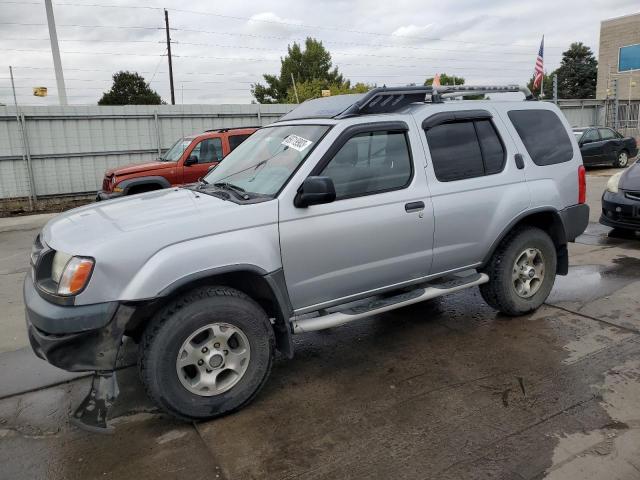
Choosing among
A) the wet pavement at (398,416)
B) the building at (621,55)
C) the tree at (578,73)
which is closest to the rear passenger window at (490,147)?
the wet pavement at (398,416)

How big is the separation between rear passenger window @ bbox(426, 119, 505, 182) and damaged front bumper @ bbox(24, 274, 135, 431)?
8.51 feet

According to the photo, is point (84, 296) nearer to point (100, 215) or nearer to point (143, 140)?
point (100, 215)

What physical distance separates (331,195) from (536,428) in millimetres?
1885

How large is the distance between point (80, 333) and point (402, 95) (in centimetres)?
298

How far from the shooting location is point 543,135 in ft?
15.7

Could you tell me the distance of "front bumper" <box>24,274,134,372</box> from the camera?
2818 mm

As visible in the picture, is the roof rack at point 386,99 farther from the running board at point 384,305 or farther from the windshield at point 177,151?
the windshield at point 177,151

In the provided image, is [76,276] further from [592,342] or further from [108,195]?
[108,195]

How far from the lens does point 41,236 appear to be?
11.2ft

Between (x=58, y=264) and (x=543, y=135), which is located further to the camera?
(x=543, y=135)

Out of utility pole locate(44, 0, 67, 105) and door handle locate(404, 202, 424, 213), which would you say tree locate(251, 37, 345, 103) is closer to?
utility pole locate(44, 0, 67, 105)

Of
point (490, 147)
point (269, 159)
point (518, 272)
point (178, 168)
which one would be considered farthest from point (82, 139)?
point (518, 272)

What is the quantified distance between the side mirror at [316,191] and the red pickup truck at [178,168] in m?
7.02

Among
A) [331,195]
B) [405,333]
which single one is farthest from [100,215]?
[405,333]
